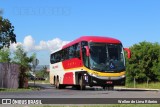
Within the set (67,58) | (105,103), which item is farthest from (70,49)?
(105,103)

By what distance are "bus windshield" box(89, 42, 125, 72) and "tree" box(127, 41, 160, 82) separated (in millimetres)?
29318

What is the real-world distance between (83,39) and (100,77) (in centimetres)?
322

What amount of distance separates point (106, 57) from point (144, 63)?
31.8 meters

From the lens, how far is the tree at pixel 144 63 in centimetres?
6003

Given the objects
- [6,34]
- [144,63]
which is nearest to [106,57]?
[6,34]

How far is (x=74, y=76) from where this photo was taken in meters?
32.6

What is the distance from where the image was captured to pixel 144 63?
6081cm

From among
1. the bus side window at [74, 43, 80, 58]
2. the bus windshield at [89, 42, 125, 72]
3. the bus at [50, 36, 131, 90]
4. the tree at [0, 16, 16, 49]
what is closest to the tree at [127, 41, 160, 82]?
the tree at [0, 16, 16, 49]

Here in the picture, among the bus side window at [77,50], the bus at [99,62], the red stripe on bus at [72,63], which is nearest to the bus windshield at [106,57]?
the bus at [99,62]

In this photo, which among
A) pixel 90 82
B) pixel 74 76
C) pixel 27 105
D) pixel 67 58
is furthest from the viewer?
pixel 67 58

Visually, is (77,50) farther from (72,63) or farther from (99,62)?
(99,62)

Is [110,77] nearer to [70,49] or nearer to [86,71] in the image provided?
[86,71]

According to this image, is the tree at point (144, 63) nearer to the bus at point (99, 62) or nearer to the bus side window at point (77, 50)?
the bus side window at point (77, 50)

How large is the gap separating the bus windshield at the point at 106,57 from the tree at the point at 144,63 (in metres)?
29.3
